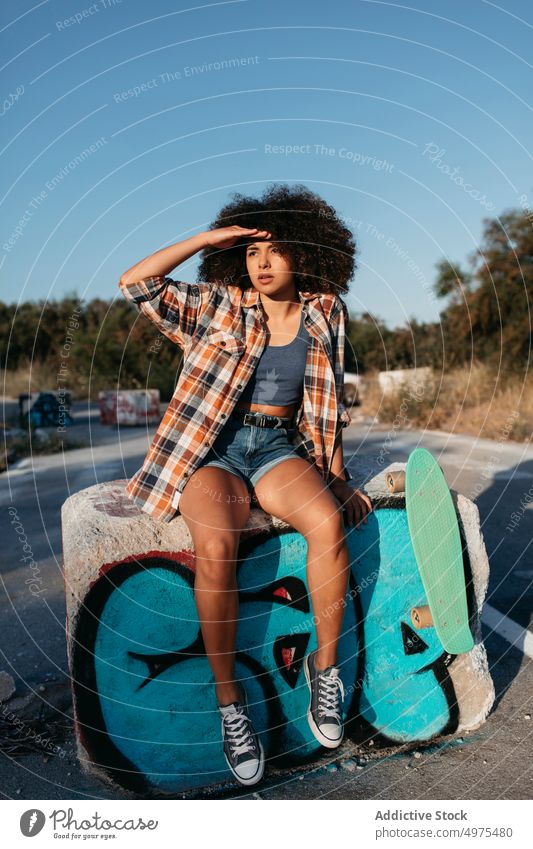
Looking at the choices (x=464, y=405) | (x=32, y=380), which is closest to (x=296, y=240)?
(x=464, y=405)

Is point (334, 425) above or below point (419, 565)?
above

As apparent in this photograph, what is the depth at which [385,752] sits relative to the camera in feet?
8.93

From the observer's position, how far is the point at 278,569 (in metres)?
2.66

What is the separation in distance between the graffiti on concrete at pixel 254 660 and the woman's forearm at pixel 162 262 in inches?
40.7

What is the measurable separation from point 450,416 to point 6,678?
32.9 ft

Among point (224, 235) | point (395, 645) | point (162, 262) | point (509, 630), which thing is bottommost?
point (509, 630)

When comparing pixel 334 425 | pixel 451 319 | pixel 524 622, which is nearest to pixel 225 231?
pixel 334 425

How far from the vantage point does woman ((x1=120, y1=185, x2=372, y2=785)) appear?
2490mm

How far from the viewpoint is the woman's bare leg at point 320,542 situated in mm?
2562

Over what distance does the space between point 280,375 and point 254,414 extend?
0.21m

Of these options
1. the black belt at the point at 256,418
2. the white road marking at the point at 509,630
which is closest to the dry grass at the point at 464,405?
the white road marking at the point at 509,630

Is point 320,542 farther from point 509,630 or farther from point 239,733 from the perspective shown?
point 509,630
